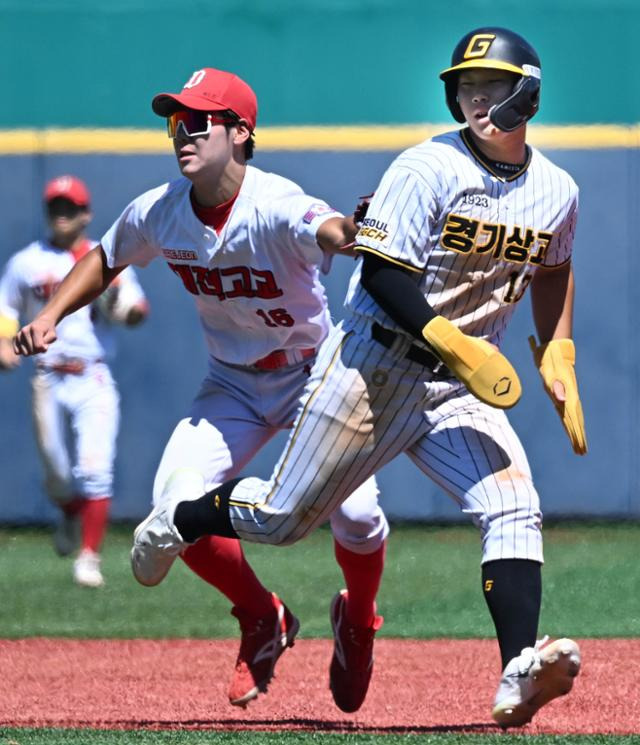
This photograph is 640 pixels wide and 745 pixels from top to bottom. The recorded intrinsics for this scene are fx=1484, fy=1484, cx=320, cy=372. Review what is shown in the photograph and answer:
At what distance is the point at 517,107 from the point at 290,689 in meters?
2.45

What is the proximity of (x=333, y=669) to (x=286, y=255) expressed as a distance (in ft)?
4.11

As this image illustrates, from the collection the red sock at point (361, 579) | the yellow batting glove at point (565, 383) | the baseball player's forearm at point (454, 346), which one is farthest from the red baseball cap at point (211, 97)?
the red sock at point (361, 579)

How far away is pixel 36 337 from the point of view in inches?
158

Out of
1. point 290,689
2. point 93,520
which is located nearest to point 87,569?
point 93,520

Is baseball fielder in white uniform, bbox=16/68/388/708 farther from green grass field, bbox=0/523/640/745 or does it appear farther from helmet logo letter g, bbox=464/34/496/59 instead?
green grass field, bbox=0/523/640/745

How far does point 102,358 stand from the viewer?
7.27m

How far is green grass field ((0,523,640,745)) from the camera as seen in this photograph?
20.7ft

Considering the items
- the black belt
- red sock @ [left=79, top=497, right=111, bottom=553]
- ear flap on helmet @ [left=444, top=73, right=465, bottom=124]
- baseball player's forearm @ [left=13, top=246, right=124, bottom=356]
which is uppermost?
ear flap on helmet @ [left=444, top=73, right=465, bottom=124]

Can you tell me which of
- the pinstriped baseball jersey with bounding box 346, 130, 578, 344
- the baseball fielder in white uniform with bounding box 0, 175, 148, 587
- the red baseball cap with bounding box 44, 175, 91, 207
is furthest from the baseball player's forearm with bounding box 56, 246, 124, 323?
the red baseball cap with bounding box 44, 175, 91, 207

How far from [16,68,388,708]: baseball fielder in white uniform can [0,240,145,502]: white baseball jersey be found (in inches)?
112

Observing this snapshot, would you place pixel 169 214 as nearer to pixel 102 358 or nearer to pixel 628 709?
pixel 628 709

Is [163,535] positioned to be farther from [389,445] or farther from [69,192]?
[69,192]

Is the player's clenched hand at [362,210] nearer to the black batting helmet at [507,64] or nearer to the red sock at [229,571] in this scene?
the black batting helmet at [507,64]

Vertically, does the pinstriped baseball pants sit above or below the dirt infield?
above
